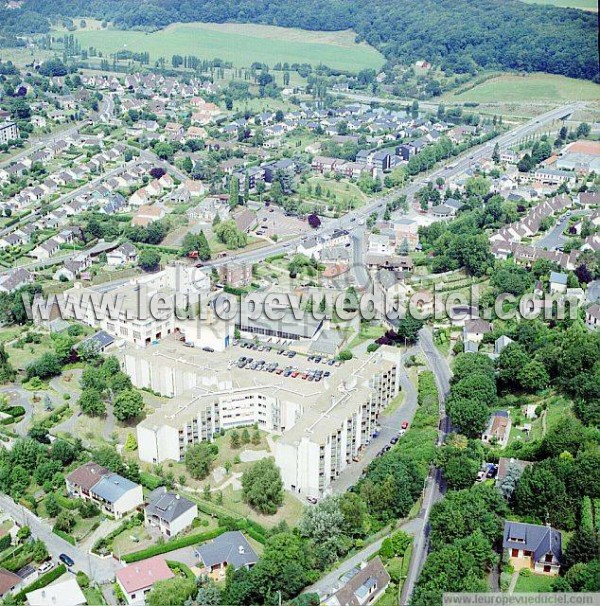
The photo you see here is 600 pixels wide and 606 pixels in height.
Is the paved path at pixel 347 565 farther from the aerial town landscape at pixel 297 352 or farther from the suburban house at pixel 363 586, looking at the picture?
the suburban house at pixel 363 586

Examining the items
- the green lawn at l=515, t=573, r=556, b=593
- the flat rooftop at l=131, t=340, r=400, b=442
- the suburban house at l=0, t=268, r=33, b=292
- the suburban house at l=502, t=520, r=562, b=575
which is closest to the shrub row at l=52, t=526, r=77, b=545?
the flat rooftop at l=131, t=340, r=400, b=442

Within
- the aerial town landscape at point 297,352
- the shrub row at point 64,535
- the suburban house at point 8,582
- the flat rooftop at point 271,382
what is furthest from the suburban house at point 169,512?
the suburban house at point 8,582

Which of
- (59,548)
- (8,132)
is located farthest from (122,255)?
(8,132)

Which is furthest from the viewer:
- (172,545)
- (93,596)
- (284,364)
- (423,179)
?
(423,179)

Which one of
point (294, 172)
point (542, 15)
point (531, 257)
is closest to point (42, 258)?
point (294, 172)

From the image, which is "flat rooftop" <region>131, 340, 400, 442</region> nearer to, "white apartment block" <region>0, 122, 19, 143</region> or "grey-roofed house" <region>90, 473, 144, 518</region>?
"grey-roofed house" <region>90, 473, 144, 518</region>

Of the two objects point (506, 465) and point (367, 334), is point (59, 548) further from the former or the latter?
point (367, 334)
